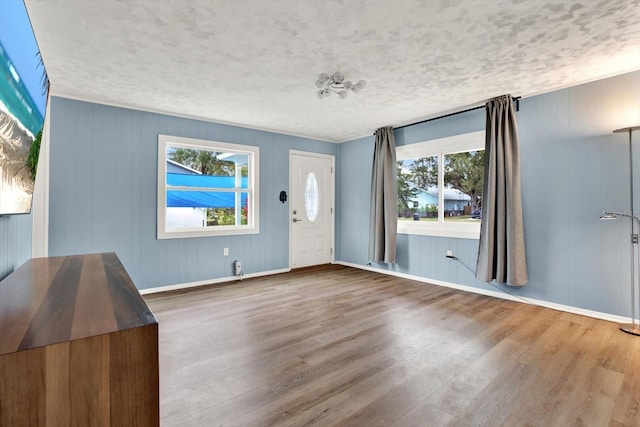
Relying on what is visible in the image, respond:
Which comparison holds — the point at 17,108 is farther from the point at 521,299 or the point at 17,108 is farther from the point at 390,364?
the point at 521,299

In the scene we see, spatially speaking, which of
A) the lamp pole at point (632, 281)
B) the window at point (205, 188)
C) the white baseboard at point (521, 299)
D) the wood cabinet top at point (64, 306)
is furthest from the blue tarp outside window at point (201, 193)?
the lamp pole at point (632, 281)

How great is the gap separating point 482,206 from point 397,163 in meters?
1.65

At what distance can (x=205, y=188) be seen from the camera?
174 inches

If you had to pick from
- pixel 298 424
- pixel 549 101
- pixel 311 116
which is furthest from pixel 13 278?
pixel 549 101

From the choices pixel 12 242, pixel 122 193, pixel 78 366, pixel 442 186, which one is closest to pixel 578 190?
pixel 442 186

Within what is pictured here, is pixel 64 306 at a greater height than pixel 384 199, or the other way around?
pixel 384 199

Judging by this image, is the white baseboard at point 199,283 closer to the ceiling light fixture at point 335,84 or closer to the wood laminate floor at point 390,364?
the wood laminate floor at point 390,364

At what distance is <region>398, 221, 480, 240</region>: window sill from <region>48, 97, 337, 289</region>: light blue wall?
8.54ft

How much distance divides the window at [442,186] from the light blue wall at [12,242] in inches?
175

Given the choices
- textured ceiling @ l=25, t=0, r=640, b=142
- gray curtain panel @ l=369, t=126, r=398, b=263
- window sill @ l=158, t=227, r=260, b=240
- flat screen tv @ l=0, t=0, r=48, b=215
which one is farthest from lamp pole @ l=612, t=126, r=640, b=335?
window sill @ l=158, t=227, r=260, b=240

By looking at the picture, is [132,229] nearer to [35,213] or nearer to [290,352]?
[35,213]

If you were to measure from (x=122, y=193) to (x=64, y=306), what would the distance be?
126 inches

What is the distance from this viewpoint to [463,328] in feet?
9.19

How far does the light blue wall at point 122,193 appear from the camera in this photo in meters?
3.42
